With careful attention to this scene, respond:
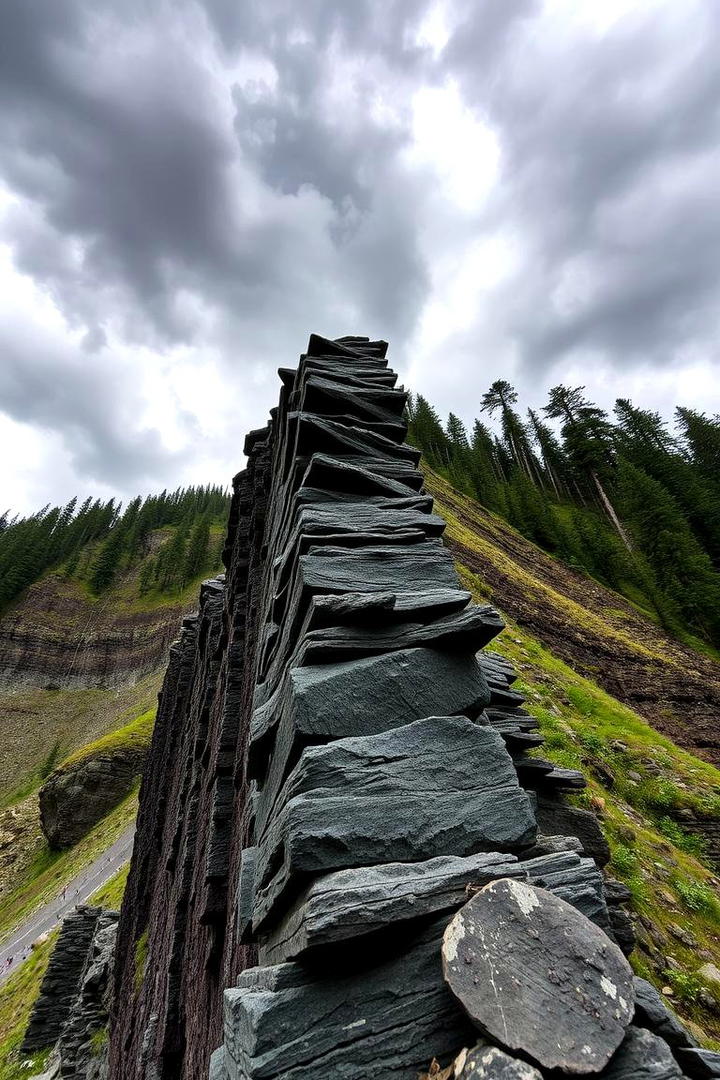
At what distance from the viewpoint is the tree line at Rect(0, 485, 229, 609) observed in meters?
107

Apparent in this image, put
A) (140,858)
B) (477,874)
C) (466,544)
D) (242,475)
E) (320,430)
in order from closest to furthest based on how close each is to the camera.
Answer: (477,874) → (320,430) → (242,475) → (140,858) → (466,544)

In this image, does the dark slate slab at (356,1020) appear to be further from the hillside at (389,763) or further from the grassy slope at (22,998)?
the grassy slope at (22,998)

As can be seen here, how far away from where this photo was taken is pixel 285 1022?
185 centimetres

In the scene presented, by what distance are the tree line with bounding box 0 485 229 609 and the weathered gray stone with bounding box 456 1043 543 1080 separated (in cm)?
11337

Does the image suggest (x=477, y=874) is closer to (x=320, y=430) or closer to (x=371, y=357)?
(x=320, y=430)

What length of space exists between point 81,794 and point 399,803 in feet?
189

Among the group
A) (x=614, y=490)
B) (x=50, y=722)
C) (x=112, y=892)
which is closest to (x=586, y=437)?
(x=614, y=490)

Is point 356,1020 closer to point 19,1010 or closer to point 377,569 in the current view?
point 377,569

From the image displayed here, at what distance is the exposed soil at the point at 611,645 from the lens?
1777cm

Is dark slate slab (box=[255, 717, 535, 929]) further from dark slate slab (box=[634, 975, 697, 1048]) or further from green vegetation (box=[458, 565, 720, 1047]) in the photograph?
green vegetation (box=[458, 565, 720, 1047])

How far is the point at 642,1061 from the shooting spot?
165cm

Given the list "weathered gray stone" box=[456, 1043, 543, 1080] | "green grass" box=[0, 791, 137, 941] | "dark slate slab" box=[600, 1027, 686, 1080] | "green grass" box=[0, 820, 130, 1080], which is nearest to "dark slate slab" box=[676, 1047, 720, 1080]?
"dark slate slab" box=[600, 1027, 686, 1080]

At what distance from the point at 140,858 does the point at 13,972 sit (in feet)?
77.3

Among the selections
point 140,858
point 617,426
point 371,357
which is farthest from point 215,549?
point 371,357
